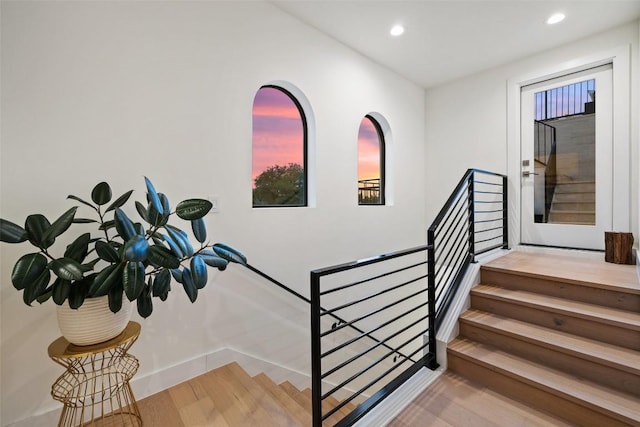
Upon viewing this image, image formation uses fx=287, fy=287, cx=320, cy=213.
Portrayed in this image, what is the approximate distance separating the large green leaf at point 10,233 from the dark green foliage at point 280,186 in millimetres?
1568

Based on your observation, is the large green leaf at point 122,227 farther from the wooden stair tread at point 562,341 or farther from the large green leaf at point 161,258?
the wooden stair tread at point 562,341

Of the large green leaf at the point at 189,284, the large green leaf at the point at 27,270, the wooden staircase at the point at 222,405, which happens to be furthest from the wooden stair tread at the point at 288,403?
the large green leaf at the point at 27,270

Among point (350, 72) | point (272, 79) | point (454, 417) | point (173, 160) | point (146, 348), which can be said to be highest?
point (350, 72)

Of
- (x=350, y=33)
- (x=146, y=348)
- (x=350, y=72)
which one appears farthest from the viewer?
(x=350, y=72)

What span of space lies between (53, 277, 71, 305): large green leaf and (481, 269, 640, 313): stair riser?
2992 mm

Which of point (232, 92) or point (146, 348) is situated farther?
point (232, 92)

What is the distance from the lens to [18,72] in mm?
1526

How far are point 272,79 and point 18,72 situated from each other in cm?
165

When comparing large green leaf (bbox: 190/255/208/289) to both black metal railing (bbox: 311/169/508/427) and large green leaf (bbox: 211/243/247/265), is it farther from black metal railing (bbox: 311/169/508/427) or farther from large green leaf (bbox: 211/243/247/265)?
black metal railing (bbox: 311/169/508/427)

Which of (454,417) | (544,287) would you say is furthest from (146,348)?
(544,287)

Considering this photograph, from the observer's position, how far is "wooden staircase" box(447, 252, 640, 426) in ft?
5.34

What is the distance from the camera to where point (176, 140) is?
2043 millimetres

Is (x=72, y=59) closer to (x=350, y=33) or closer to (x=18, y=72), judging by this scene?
(x=18, y=72)

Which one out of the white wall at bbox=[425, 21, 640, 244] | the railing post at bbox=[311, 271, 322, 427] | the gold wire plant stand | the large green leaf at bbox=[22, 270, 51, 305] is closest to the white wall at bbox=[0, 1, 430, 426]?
the gold wire plant stand
